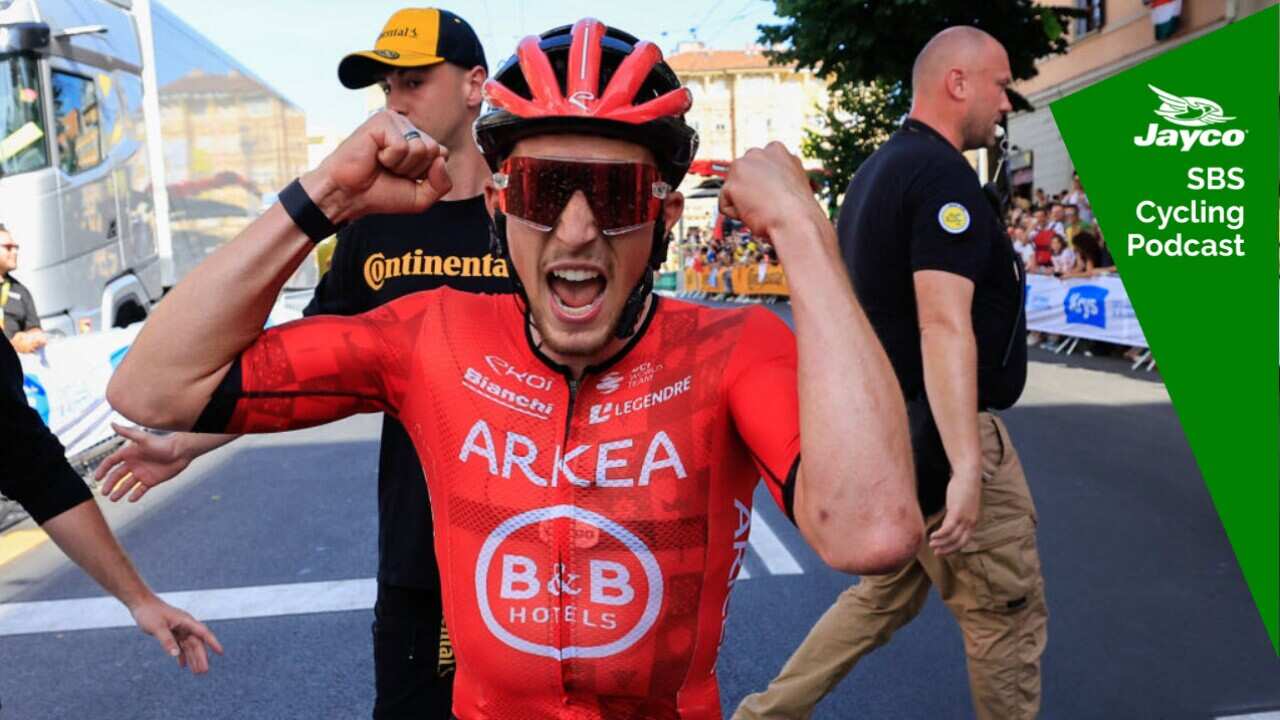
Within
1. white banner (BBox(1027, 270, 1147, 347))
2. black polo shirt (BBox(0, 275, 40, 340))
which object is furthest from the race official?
white banner (BBox(1027, 270, 1147, 347))

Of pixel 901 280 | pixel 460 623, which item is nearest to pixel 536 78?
pixel 460 623

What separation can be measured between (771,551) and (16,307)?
615cm

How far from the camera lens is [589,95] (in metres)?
1.71

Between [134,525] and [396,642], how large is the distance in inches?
202

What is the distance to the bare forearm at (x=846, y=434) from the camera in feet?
5.10

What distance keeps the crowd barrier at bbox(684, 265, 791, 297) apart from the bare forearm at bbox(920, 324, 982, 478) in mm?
24270

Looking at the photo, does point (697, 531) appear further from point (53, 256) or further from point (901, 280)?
point (53, 256)

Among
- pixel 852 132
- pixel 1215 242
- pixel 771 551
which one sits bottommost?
pixel 771 551

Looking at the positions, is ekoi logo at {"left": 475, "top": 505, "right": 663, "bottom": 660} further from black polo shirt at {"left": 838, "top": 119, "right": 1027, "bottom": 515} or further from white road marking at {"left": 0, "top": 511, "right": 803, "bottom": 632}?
white road marking at {"left": 0, "top": 511, "right": 803, "bottom": 632}

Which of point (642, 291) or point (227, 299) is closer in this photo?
Result: point (227, 299)

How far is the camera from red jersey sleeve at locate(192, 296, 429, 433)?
1.77 meters

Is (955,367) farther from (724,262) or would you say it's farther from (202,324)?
(724,262)

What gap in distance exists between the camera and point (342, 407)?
6.26 feet

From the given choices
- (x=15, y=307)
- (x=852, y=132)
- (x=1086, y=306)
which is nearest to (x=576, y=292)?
(x=15, y=307)
